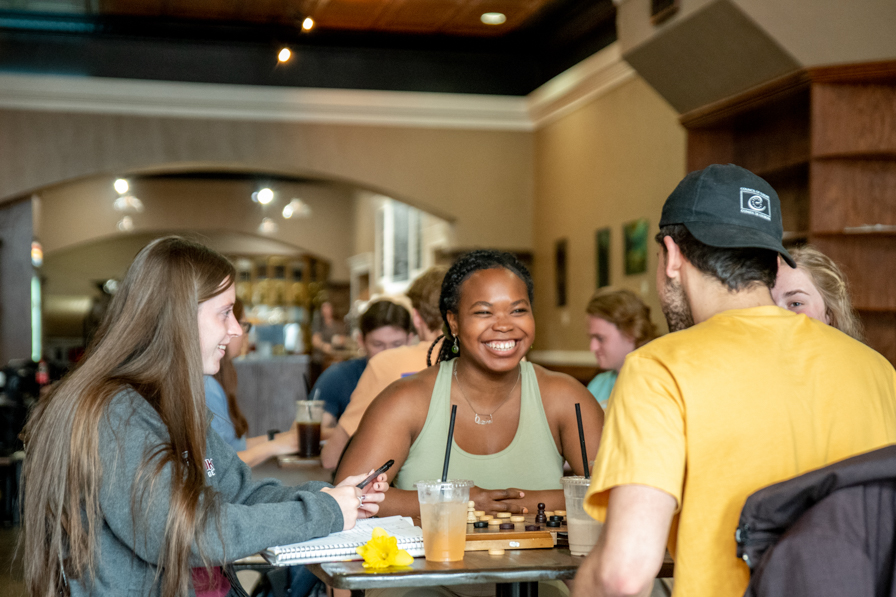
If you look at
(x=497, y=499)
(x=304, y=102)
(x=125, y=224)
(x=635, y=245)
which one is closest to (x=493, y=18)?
(x=304, y=102)

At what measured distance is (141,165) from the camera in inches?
330

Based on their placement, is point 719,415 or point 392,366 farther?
point 392,366

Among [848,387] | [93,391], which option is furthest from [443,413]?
[848,387]

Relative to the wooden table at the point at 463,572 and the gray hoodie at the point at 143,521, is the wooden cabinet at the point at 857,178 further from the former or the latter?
the gray hoodie at the point at 143,521

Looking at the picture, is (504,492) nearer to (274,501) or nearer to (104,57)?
(274,501)

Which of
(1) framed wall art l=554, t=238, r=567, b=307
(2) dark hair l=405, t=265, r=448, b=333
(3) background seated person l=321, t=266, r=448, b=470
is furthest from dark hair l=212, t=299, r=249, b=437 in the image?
(1) framed wall art l=554, t=238, r=567, b=307

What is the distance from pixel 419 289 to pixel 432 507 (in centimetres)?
203

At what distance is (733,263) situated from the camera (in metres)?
1.39

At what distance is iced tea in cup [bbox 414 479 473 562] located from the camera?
1524 mm

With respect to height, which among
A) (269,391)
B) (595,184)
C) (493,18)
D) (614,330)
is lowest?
(269,391)

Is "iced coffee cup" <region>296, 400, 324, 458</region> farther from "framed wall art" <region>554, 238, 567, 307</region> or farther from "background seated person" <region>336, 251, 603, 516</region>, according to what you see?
"framed wall art" <region>554, 238, 567, 307</region>

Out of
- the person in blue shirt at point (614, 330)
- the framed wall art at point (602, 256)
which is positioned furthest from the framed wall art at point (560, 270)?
the person in blue shirt at point (614, 330)

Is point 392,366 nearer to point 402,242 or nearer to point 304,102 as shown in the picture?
point 304,102

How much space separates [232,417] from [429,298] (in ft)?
2.87
